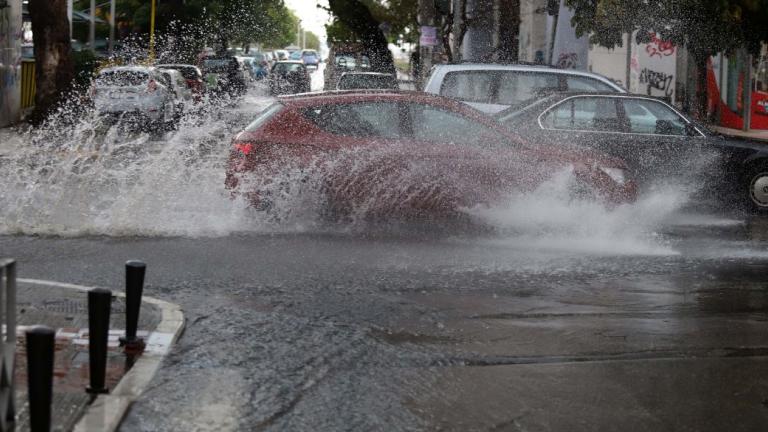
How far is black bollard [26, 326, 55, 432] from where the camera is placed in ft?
16.5

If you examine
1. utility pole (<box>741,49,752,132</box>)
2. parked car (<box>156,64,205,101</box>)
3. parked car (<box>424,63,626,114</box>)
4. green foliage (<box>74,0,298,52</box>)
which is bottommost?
parked car (<box>424,63,626,114</box>)

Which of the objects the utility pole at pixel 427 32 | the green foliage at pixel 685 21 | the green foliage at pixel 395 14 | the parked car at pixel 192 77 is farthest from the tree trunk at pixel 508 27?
the green foliage at pixel 395 14

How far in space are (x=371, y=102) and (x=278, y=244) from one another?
194cm

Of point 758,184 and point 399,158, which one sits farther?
point 758,184

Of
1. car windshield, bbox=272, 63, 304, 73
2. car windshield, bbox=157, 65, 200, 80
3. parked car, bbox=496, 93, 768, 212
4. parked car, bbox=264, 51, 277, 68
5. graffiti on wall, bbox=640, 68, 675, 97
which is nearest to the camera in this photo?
parked car, bbox=496, 93, 768, 212

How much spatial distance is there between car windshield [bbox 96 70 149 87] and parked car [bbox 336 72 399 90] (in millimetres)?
4811

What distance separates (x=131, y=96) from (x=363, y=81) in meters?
5.97

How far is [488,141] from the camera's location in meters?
12.8

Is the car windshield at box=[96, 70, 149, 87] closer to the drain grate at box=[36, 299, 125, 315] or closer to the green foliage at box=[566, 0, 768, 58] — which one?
the green foliage at box=[566, 0, 768, 58]

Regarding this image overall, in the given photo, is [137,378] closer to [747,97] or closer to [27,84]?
[747,97]

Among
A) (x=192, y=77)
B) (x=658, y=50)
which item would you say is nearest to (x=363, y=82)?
(x=658, y=50)

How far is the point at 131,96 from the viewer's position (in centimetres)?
3016

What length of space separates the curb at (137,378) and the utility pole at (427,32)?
34.8 meters

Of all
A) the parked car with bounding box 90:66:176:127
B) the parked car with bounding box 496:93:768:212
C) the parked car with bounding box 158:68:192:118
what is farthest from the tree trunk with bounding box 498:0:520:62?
the parked car with bounding box 496:93:768:212
